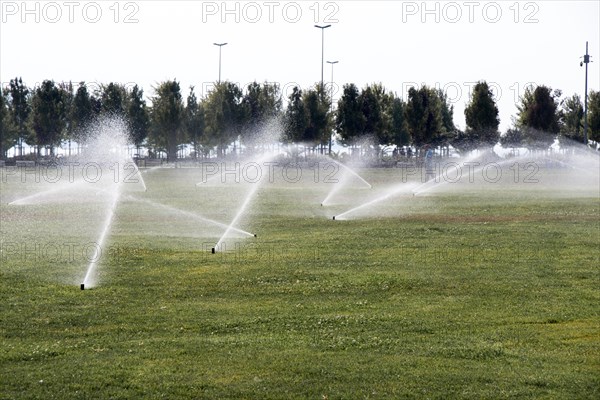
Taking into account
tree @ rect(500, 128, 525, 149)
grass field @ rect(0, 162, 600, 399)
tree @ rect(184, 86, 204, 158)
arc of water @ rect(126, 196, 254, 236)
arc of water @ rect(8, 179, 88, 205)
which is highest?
tree @ rect(184, 86, 204, 158)

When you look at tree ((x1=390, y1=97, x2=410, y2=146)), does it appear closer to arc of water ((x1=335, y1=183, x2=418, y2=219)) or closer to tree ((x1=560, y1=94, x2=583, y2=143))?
tree ((x1=560, y1=94, x2=583, y2=143))

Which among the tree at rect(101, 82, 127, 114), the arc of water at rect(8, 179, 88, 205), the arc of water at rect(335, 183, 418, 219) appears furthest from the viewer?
the tree at rect(101, 82, 127, 114)

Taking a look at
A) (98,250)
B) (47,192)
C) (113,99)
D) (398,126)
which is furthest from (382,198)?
(398,126)

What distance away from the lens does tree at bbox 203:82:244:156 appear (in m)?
96.9

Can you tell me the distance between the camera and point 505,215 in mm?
35156

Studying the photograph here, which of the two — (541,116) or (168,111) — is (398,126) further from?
(168,111)

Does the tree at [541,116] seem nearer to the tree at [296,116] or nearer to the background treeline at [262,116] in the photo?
the background treeline at [262,116]

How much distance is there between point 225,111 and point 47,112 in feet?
67.5

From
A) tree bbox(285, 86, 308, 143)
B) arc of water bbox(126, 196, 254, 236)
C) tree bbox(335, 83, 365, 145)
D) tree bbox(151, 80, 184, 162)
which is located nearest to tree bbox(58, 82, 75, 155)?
tree bbox(151, 80, 184, 162)

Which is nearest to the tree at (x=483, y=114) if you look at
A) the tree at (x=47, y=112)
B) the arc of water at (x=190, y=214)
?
the tree at (x=47, y=112)

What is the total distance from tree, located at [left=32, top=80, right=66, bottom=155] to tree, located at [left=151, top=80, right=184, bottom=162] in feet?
35.5

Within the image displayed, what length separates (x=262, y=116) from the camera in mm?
97562

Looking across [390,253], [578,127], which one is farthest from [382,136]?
[390,253]

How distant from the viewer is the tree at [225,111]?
318 ft
